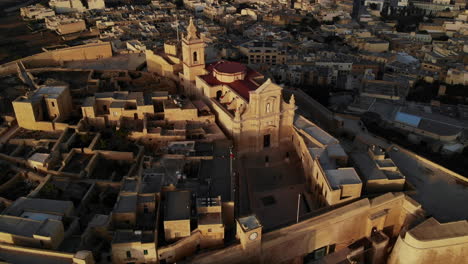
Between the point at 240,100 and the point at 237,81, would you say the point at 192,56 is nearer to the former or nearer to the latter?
the point at 237,81

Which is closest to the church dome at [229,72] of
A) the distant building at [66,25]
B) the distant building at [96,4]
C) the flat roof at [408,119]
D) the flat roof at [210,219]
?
the flat roof at [210,219]

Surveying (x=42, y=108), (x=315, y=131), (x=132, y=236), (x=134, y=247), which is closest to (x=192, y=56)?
(x=315, y=131)

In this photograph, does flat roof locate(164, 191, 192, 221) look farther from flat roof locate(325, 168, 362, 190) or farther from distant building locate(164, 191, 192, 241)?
flat roof locate(325, 168, 362, 190)

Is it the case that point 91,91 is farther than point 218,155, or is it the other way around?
point 91,91

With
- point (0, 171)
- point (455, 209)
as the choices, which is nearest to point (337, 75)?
point (455, 209)

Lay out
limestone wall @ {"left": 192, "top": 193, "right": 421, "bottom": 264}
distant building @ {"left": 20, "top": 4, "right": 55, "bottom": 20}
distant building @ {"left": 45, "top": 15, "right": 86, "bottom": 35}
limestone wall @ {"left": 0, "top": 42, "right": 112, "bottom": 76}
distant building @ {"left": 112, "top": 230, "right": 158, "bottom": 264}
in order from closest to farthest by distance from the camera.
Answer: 1. distant building @ {"left": 112, "top": 230, "right": 158, "bottom": 264}
2. limestone wall @ {"left": 192, "top": 193, "right": 421, "bottom": 264}
3. limestone wall @ {"left": 0, "top": 42, "right": 112, "bottom": 76}
4. distant building @ {"left": 45, "top": 15, "right": 86, "bottom": 35}
5. distant building @ {"left": 20, "top": 4, "right": 55, "bottom": 20}

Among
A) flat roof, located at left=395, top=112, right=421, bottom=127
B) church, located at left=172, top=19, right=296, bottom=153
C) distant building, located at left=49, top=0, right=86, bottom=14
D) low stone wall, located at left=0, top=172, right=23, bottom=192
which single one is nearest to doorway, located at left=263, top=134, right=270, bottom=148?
church, located at left=172, top=19, right=296, bottom=153

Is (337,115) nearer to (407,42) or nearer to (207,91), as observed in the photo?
(207,91)

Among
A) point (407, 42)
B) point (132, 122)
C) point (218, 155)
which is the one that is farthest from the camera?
point (407, 42)
